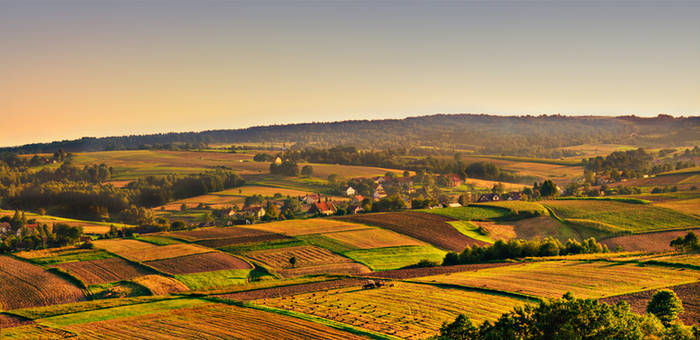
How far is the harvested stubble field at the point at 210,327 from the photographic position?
37469mm

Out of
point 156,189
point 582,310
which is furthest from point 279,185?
point 582,310

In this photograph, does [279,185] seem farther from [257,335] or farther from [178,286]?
[257,335]

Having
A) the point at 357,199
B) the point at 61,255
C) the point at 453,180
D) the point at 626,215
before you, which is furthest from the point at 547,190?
the point at 61,255

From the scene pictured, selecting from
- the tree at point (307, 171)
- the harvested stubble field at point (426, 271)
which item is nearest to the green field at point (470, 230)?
the harvested stubble field at point (426, 271)

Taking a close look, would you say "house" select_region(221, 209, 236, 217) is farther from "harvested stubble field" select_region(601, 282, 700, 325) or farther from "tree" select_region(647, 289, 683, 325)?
"tree" select_region(647, 289, 683, 325)

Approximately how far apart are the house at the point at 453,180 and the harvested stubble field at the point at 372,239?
247 feet

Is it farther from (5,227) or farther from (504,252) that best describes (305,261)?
(5,227)

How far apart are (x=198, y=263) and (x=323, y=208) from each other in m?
54.9

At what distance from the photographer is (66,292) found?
5931cm

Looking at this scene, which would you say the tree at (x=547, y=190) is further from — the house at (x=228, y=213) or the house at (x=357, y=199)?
the house at (x=228, y=213)

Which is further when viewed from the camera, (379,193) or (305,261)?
(379,193)

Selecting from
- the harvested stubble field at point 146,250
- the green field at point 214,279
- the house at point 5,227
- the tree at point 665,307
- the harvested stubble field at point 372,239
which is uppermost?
the tree at point 665,307

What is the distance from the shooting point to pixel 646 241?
80.2 m

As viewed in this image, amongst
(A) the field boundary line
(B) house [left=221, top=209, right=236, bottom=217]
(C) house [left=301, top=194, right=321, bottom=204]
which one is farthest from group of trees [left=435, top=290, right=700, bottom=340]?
(C) house [left=301, top=194, right=321, bottom=204]
